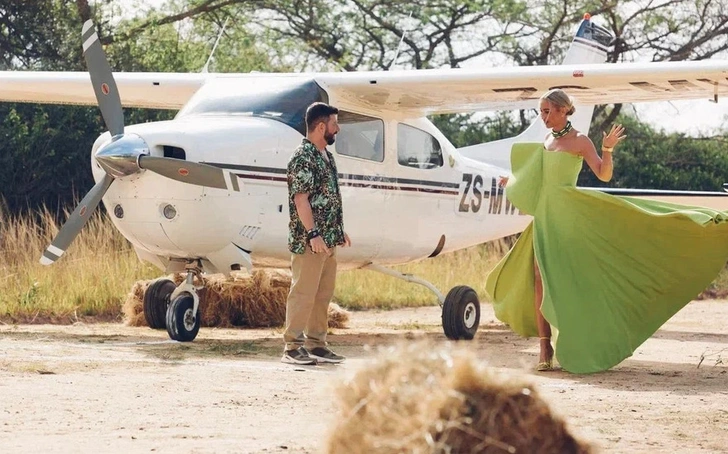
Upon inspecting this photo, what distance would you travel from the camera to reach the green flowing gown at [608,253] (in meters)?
8.54

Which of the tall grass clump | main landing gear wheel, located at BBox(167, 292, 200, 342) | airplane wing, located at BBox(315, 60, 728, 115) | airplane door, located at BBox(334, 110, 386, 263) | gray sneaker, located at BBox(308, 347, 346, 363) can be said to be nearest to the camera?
gray sneaker, located at BBox(308, 347, 346, 363)

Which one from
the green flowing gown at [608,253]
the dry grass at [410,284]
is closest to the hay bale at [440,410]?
the green flowing gown at [608,253]

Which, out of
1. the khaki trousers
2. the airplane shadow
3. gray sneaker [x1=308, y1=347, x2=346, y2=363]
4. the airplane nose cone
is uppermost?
the airplane nose cone

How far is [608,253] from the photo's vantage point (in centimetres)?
873

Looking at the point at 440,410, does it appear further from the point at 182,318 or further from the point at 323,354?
the point at 182,318

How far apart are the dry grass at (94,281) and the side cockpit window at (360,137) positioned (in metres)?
2.40

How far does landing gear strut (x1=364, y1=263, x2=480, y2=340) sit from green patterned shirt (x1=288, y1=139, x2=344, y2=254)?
3.22 meters

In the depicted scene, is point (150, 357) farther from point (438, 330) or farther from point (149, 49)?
point (149, 49)

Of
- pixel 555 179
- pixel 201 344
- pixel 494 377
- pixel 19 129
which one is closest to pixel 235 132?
pixel 201 344

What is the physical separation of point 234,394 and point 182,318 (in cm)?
346

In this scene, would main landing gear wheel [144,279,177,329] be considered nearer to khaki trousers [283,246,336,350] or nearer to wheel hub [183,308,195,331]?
wheel hub [183,308,195,331]

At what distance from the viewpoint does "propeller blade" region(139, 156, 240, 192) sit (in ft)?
32.1

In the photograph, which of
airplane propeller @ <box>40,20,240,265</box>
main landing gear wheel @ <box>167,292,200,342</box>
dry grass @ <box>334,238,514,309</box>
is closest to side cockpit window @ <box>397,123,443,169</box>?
airplane propeller @ <box>40,20,240,265</box>

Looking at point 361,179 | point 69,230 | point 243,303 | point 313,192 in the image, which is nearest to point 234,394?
point 313,192
